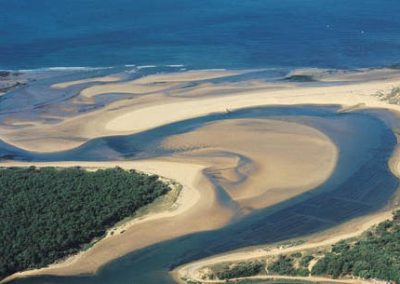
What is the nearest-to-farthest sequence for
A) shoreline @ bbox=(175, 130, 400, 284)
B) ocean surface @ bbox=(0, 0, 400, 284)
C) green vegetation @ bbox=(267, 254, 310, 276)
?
green vegetation @ bbox=(267, 254, 310, 276)
shoreline @ bbox=(175, 130, 400, 284)
ocean surface @ bbox=(0, 0, 400, 284)

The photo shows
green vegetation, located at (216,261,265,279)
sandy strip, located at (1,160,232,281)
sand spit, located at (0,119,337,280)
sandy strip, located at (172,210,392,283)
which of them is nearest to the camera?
green vegetation, located at (216,261,265,279)

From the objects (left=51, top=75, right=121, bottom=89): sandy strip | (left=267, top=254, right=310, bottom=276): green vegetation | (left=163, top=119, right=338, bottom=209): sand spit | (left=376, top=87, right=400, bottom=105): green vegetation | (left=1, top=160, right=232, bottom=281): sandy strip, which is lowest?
(left=267, top=254, right=310, bottom=276): green vegetation

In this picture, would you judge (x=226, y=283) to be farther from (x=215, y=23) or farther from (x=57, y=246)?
(x=215, y=23)

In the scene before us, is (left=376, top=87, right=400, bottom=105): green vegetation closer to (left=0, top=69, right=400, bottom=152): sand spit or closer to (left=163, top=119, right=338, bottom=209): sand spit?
(left=0, top=69, right=400, bottom=152): sand spit

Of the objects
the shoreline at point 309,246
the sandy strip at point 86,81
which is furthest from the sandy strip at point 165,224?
the sandy strip at point 86,81

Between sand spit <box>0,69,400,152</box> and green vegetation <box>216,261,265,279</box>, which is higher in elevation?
sand spit <box>0,69,400,152</box>

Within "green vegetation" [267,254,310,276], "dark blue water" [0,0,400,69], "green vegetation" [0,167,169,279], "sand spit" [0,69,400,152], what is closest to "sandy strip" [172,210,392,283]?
"green vegetation" [267,254,310,276]

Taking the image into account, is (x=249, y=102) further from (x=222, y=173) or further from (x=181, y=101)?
(x=222, y=173)
